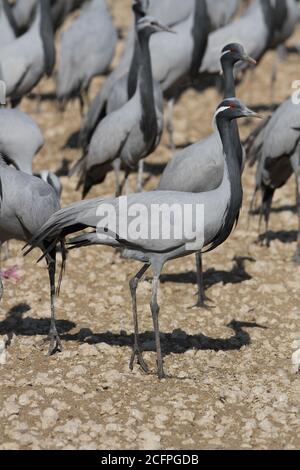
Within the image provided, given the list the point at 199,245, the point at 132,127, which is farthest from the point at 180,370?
the point at 132,127

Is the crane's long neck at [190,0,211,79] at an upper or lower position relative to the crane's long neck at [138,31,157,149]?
upper

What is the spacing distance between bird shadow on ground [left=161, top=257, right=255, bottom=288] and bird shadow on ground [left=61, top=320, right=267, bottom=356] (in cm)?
116

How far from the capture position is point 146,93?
31.0 ft

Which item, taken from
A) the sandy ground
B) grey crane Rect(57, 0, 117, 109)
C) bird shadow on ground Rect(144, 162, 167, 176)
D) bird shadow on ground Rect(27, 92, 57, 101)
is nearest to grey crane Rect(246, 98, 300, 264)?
the sandy ground

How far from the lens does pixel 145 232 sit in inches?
259

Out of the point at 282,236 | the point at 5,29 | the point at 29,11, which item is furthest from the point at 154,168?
the point at 29,11

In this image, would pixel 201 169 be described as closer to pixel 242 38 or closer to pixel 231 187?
pixel 231 187

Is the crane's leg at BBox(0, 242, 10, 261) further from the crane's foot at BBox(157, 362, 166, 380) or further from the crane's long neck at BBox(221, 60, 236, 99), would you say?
the crane's foot at BBox(157, 362, 166, 380)

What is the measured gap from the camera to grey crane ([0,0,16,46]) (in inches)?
507

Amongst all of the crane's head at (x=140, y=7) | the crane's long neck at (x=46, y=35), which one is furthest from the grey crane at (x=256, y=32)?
the crane's head at (x=140, y=7)

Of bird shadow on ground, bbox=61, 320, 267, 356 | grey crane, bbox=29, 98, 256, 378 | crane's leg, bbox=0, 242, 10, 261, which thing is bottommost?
bird shadow on ground, bbox=61, 320, 267, 356

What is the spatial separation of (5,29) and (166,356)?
721cm

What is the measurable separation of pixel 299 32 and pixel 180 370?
39.1ft

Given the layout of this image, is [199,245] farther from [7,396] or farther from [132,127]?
[132,127]
